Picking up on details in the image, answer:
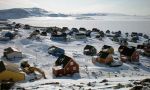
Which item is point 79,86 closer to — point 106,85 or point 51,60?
point 106,85

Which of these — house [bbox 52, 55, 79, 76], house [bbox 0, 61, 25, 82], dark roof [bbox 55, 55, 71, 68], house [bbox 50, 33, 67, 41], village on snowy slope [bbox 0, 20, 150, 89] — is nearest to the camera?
house [bbox 0, 61, 25, 82]

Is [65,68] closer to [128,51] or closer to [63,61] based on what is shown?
[63,61]

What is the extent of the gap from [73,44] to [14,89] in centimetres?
4729

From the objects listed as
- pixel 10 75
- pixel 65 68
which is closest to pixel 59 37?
pixel 65 68

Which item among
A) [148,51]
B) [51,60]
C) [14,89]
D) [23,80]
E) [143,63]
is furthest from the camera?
[148,51]

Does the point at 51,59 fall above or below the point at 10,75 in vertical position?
below

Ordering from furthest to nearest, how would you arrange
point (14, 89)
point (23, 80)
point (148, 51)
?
point (148, 51)
point (23, 80)
point (14, 89)

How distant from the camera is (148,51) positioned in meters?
→ 63.5

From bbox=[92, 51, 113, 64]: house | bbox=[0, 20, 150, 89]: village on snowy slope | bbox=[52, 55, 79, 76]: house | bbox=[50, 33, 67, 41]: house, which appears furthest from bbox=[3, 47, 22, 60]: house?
bbox=[50, 33, 67, 41]: house

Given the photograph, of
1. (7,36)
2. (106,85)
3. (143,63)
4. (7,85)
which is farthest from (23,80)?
(7,36)

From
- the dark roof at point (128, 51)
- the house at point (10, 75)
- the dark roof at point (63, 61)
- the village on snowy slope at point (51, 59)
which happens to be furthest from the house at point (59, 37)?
the house at point (10, 75)

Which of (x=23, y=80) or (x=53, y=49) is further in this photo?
(x=53, y=49)

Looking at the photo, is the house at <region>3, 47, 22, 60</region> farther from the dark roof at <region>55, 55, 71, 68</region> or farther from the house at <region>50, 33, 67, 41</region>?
the house at <region>50, 33, 67, 41</region>

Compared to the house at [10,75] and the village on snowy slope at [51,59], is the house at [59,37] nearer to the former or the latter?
the village on snowy slope at [51,59]
